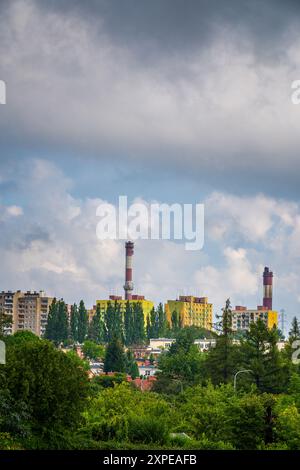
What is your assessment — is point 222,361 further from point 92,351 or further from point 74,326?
point 74,326

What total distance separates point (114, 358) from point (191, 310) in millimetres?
86361

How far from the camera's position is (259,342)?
5666 centimetres

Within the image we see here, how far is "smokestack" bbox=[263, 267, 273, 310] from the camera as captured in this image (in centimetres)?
16412

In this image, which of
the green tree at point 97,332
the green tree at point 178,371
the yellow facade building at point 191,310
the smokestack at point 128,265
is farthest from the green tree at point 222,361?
the yellow facade building at point 191,310

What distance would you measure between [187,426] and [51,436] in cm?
721

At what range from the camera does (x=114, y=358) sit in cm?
9462

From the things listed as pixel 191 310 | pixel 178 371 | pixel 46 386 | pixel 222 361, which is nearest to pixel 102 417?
pixel 46 386

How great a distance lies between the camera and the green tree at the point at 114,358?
93.5 m

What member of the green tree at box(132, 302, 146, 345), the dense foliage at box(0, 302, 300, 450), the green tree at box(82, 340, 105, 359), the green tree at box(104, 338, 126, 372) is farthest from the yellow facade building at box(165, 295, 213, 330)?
the dense foliage at box(0, 302, 300, 450)

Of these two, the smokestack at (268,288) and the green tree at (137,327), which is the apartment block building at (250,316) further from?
the green tree at (137,327)

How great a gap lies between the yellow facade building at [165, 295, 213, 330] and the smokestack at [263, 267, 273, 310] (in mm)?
11299

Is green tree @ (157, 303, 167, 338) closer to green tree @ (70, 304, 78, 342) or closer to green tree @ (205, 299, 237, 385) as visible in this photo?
green tree @ (70, 304, 78, 342)

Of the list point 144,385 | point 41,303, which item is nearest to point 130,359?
point 144,385
